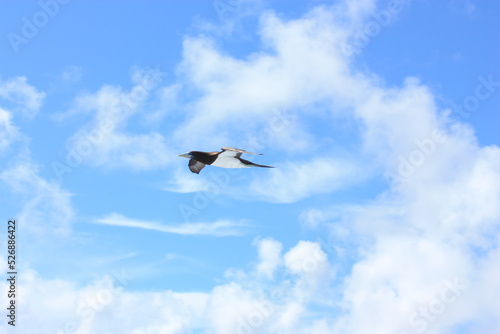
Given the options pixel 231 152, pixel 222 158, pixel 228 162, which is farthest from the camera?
pixel 228 162

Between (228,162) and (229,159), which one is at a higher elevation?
(228,162)

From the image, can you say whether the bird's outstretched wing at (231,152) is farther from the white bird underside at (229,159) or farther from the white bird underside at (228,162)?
the white bird underside at (228,162)

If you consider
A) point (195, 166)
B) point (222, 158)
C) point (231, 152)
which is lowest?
point (231, 152)

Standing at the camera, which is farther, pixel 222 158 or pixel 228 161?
pixel 228 161

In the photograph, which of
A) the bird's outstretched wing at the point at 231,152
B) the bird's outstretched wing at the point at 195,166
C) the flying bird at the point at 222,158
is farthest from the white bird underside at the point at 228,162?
the bird's outstretched wing at the point at 195,166

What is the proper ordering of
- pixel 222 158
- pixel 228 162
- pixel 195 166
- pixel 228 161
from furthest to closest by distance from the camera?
1. pixel 195 166
2. pixel 228 162
3. pixel 228 161
4. pixel 222 158

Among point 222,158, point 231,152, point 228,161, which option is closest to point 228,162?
point 228,161

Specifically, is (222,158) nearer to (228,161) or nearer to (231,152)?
(228,161)

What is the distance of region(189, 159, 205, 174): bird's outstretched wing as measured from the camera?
43781 millimetres

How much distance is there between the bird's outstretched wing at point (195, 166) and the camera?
43.8 m

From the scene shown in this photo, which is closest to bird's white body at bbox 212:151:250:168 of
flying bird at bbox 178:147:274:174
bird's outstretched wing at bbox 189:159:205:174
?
flying bird at bbox 178:147:274:174

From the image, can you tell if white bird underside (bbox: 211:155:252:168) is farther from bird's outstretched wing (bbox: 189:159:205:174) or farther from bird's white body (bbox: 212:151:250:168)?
bird's outstretched wing (bbox: 189:159:205:174)

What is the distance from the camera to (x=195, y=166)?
4397 centimetres

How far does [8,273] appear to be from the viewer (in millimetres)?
42781
